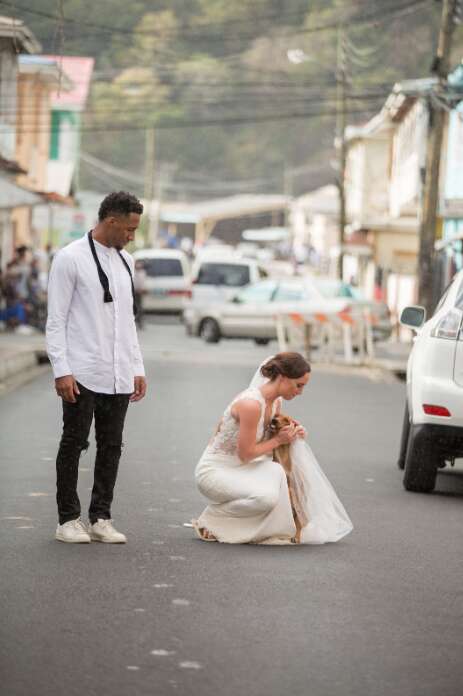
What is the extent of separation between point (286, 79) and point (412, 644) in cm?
9021

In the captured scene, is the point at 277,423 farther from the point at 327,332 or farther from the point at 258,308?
the point at 258,308

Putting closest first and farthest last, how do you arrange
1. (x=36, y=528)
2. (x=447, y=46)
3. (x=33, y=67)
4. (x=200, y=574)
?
(x=200, y=574) → (x=36, y=528) → (x=447, y=46) → (x=33, y=67)

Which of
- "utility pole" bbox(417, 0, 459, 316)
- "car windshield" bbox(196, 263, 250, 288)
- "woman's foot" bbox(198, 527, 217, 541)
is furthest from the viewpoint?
"car windshield" bbox(196, 263, 250, 288)

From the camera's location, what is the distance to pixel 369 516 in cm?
1070

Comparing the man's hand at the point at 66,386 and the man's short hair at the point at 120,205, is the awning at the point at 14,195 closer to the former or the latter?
the man's short hair at the point at 120,205

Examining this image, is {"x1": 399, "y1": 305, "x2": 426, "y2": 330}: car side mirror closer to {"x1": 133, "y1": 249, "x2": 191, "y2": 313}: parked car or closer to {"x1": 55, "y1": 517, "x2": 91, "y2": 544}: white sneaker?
{"x1": 55, "y1": 517, "x2": 91, "y2": 544}: white sneaker

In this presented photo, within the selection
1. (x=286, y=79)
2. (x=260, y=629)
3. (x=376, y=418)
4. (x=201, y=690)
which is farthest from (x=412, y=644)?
(x=286, y=79)

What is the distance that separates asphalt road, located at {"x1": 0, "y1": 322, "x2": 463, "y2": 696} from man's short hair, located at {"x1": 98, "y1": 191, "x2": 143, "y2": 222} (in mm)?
1831

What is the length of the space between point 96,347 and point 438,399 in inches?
136

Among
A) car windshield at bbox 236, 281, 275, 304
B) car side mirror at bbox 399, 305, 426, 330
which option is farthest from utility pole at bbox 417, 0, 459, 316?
car side mirror at bbox 399, 305, 426, 330

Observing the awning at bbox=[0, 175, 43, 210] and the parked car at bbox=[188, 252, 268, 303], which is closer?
the awning at bbox=[0, 175, 43, 210]

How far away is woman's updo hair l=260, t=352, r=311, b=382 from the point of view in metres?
9.20

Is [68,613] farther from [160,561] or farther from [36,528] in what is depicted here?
[36,528]

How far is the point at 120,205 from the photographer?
8.82m
